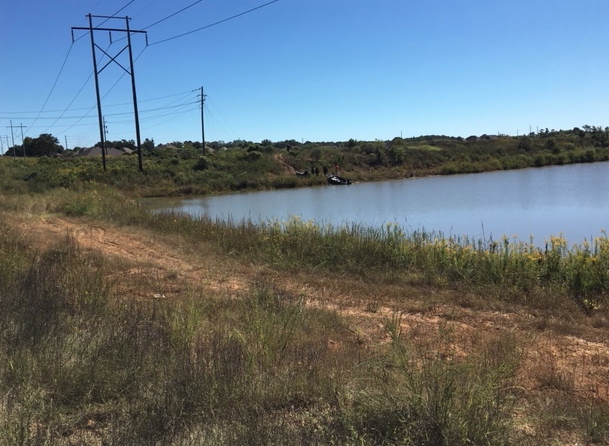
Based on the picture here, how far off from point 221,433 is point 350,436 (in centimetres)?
75

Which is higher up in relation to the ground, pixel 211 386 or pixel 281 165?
pixel 281 165

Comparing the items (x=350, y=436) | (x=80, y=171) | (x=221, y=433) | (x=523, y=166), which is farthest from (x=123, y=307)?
(x=523, y=166)

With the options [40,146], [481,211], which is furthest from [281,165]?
[40,146]

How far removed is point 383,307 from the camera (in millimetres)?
7160

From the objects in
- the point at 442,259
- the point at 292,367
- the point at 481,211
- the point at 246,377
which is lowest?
the point at 481,211

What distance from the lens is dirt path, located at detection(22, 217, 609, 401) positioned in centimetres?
496

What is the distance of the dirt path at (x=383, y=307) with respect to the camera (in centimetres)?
496

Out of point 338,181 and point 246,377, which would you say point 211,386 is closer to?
point 246,377

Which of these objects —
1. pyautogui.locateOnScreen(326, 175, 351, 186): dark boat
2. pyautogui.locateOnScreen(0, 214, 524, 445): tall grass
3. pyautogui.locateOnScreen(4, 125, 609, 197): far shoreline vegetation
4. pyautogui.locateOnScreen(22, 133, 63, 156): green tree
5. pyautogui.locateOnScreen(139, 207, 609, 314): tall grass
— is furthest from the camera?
pyautogui.locateOnScreen(22, 133, 63, 156): green tree

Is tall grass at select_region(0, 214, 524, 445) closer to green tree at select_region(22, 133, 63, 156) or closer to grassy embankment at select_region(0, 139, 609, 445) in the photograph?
grassy embankment at select_region(0, 139, 609, 445)

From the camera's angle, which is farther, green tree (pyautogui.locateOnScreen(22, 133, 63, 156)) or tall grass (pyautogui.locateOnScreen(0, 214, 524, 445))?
green tree (pyautogui.locateOnScreen(22, 133, 63, 156))

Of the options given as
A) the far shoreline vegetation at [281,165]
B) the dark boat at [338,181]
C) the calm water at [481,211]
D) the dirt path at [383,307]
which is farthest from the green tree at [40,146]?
the dirt path at [383,307]

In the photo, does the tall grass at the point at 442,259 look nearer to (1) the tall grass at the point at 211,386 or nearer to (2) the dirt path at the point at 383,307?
(2) the dirt path at the point at 383,307

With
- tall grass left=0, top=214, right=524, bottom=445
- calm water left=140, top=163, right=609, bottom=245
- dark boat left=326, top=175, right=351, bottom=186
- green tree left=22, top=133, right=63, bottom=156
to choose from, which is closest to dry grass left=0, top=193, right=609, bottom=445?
tall grass left=0, top=214, right=524, bottom=445
